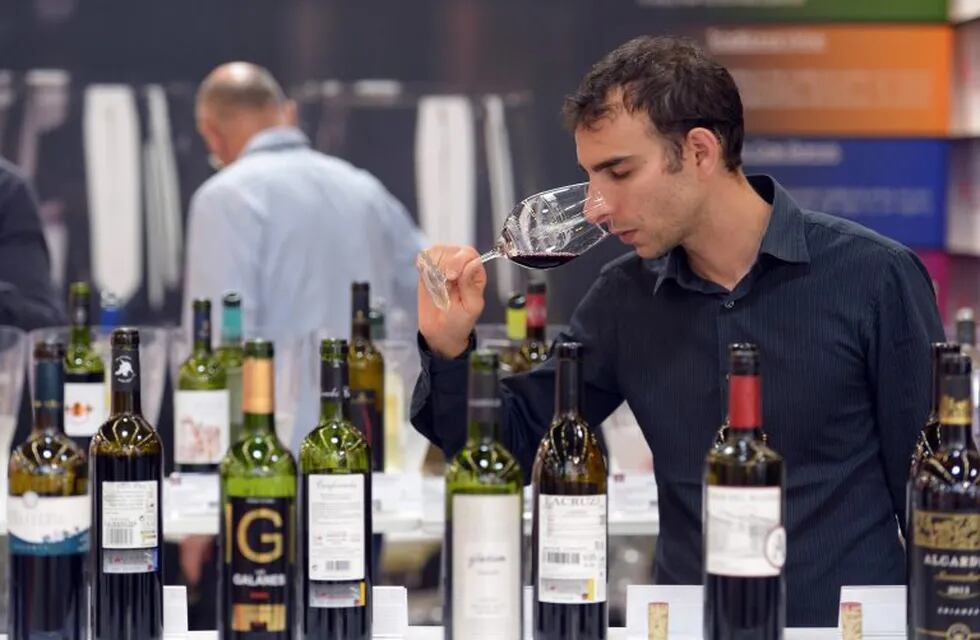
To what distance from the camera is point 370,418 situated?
122 inches

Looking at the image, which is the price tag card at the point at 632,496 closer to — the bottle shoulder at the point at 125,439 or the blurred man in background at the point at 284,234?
the blurred man in background at the point at 284,234

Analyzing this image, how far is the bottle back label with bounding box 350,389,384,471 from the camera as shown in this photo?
3076 mm

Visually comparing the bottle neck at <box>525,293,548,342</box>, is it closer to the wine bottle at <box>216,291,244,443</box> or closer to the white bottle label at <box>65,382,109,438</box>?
the wine bottle at <box>216,291,244,443</box>

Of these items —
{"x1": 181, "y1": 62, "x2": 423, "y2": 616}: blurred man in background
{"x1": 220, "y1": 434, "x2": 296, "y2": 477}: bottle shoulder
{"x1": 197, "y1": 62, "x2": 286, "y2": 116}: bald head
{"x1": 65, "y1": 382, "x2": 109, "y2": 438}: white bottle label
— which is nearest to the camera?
{"x1": 220, "y1": 434, "x2": 296, "y2": 477}: bottle shoulder

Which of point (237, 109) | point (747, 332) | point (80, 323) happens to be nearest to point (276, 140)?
point (237, 109)

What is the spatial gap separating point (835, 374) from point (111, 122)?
3.70 metres

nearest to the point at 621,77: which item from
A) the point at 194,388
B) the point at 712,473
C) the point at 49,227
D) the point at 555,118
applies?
the point at 712,473

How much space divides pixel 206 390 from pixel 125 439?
144 cm

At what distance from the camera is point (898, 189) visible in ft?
17.8

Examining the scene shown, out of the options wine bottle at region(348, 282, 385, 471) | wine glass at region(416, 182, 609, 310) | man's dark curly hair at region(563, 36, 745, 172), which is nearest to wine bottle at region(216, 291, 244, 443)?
wine bottle at region(348, 282, 385, 471)

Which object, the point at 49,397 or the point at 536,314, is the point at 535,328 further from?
the point at 49,397

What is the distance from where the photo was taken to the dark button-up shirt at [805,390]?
83.8 inches

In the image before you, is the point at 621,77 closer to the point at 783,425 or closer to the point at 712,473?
the point at 783,425

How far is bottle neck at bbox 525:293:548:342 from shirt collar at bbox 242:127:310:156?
1.71m
